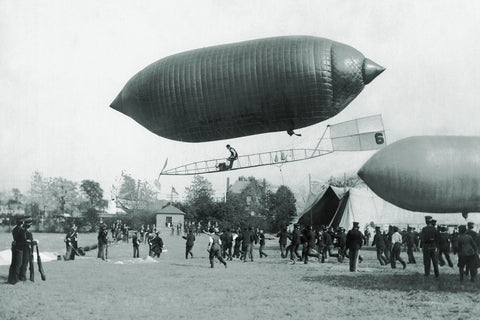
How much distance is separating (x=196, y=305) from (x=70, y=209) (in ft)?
366

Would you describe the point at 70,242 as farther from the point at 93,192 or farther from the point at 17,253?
the point at 93,192

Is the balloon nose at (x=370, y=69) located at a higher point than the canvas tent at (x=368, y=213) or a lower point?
higher

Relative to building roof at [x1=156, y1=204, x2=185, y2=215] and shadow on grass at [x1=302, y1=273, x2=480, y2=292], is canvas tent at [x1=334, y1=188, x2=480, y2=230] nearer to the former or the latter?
shadow on grass at [x1=302, y1=273, x2=480, y2=292]

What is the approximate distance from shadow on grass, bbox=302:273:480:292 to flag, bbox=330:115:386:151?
258 inches

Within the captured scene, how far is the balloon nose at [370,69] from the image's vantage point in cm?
1736

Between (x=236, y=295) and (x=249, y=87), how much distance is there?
25.8 feet

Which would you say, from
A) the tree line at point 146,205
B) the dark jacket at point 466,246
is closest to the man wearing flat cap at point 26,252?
the dark jacket at point 466,246

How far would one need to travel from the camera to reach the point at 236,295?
11805mm

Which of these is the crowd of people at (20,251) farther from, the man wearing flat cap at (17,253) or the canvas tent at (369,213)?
the canvas tent at (369,213)

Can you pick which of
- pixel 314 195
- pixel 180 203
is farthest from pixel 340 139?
pixel 180 203

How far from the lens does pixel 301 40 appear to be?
1733 cm

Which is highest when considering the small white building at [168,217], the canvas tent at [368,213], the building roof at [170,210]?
the building roof at [170,210]

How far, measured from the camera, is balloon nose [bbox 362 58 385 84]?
57.0ft

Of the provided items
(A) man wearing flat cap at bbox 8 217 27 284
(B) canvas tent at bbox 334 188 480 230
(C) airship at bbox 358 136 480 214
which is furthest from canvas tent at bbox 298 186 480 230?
(A) man wearing flat cap at bbox 8 217 27 284
